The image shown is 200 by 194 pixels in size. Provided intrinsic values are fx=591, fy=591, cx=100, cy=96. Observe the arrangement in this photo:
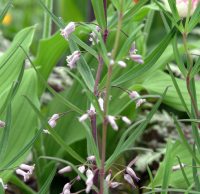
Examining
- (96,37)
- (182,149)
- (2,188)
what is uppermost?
(96,37)

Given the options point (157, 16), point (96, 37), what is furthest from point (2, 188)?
point (157, 16)

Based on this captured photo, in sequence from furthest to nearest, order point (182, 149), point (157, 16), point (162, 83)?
point (157, 16), point (162, 83), point (182, 149)

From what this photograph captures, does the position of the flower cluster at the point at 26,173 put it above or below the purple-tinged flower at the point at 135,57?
below

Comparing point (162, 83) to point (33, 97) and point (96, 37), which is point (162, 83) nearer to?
point (33, 97)

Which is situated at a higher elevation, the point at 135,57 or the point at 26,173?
the point at 135,57

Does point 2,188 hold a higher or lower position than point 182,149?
higher

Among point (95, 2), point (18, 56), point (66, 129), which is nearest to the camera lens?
point (95, 2)

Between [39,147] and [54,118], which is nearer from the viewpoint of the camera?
[54,118]

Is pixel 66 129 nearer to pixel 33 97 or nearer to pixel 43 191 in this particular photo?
pixel 33 97

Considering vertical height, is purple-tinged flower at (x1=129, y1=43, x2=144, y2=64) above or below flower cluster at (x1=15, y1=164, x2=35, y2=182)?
above
